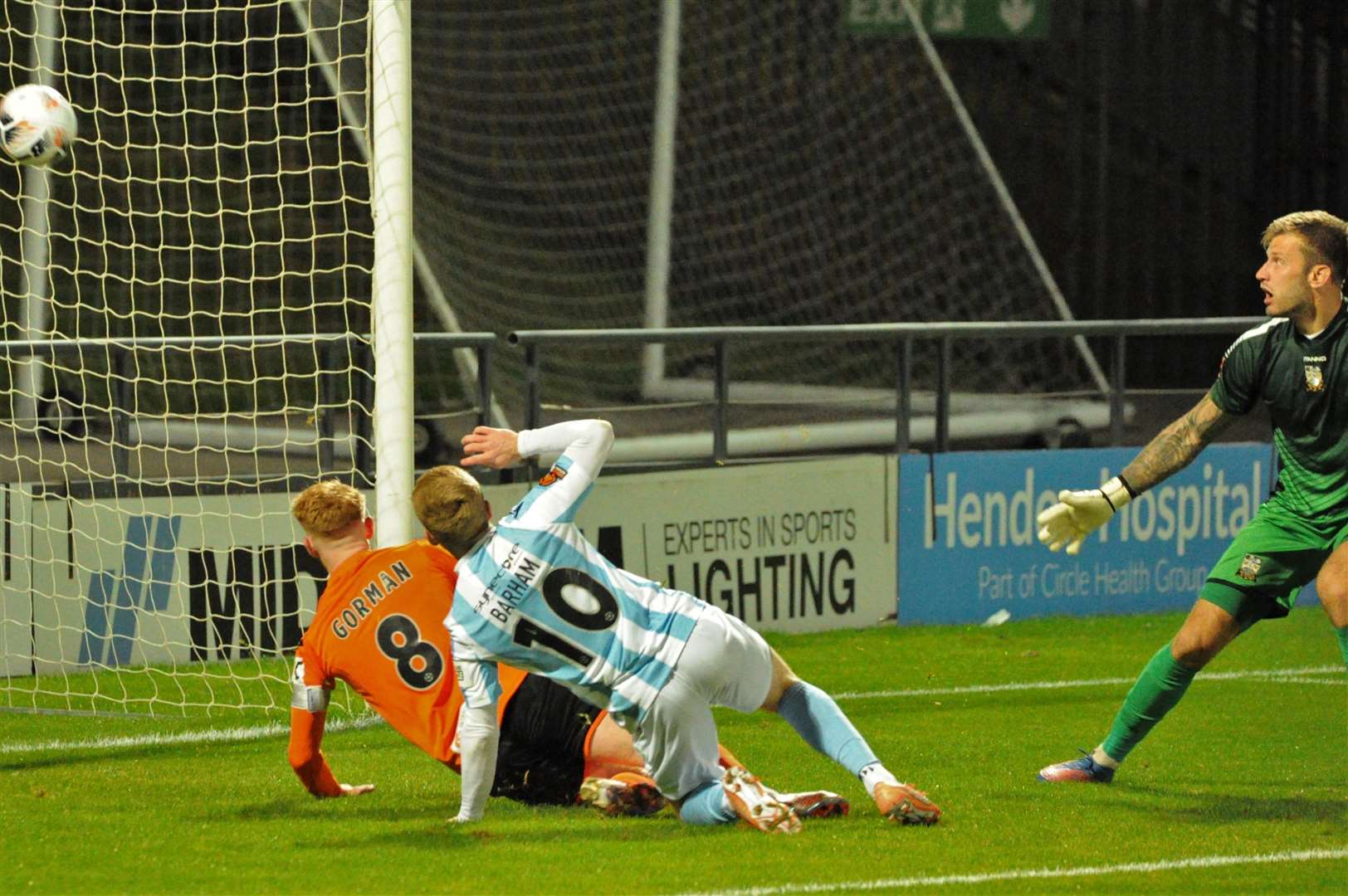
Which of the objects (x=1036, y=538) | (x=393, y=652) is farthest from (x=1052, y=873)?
(x=1036, y=538)

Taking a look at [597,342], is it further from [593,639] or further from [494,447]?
[593,639]

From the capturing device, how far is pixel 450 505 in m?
5.32

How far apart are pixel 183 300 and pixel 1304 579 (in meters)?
9.80

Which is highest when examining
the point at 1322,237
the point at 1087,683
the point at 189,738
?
the point at 1322,237

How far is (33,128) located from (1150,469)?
3.98 metres

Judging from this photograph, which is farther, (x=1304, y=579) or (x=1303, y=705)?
(x=1303, y=705)

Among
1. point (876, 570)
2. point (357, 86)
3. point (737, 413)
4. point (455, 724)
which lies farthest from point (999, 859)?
point (737, 413)

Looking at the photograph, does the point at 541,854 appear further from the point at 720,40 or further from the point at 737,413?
the point at 720,40

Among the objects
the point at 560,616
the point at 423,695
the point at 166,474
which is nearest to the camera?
the point at 560,616

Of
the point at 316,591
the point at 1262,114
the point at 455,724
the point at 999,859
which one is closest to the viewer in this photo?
the point at 999,859

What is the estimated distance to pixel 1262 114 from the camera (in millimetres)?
18328

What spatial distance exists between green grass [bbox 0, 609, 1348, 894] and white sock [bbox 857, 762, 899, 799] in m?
0.11

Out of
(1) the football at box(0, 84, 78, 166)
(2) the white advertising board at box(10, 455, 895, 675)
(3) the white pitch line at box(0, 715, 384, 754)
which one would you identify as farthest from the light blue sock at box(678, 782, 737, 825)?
(1) the football at box(0, 84, 78, 166)

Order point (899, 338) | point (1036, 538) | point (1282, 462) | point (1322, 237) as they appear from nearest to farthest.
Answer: point (1322, 237) < point (1282, 462) < point (899, 338) < point (1036, 538)
